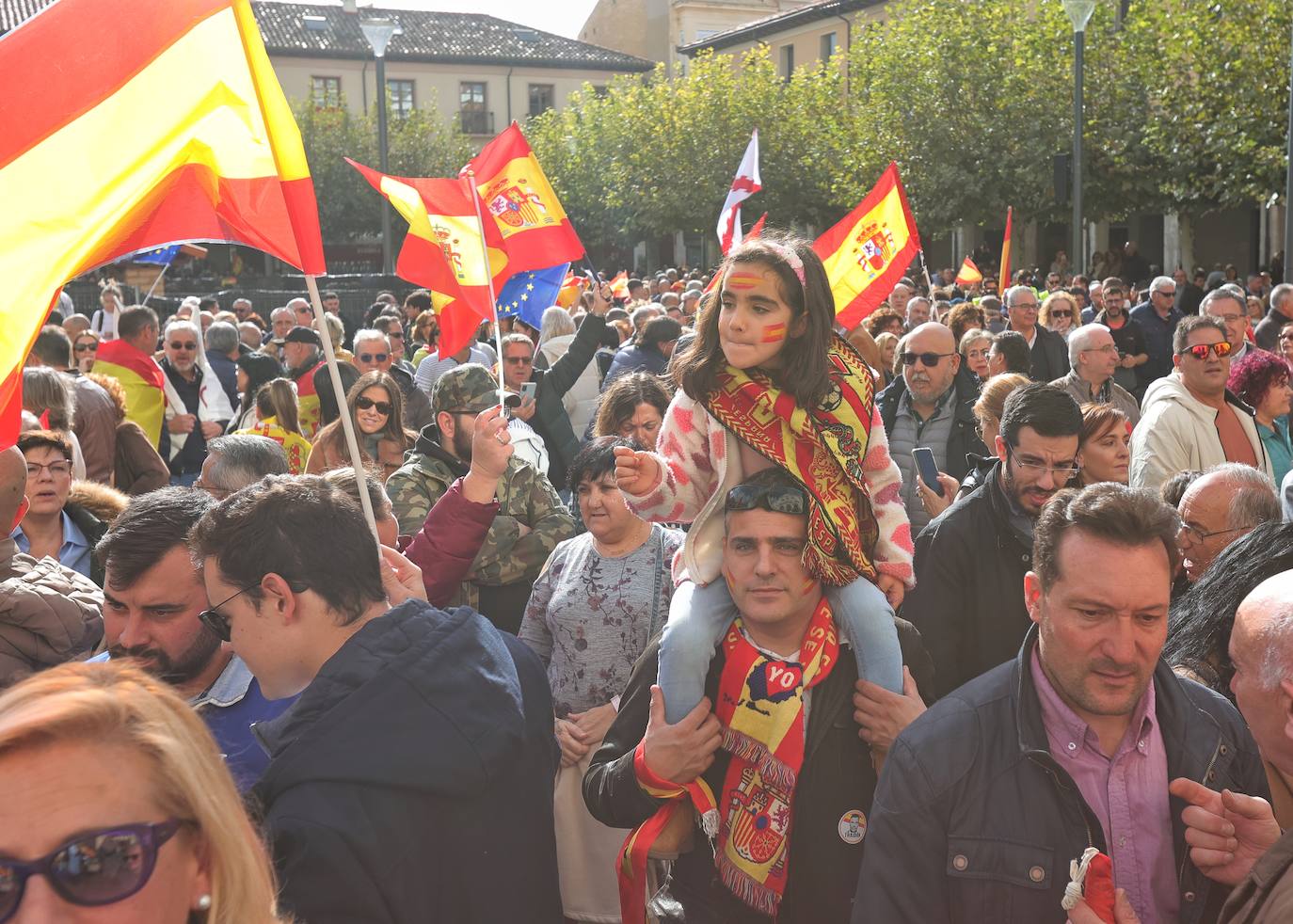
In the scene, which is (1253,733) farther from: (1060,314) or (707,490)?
(1060,314)

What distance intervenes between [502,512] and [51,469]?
1.69 meters

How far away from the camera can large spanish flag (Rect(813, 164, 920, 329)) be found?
9.09m

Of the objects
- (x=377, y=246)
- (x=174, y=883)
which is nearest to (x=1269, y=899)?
(x=174, y=883)

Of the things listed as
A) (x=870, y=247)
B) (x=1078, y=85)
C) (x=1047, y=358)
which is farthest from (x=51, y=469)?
(x=1078, y=85)

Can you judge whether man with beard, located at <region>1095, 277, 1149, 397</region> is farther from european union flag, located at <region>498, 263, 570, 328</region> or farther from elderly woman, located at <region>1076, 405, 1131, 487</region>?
elderly woman, located at <region>1076, 405, 1131, 487</region>

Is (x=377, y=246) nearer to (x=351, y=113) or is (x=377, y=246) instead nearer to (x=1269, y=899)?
(x=351, y=113)

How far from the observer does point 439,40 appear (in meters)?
62.7

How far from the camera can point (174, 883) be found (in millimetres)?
1844

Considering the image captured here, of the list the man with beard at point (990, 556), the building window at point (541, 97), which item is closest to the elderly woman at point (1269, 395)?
the man with beard at point (990, 556)

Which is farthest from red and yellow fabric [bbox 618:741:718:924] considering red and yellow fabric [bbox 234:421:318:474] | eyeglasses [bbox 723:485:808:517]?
red and yellow fabric [bbox 234:421:318:474]

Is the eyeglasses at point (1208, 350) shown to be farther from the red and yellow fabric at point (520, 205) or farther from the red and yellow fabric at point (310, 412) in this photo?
the red and yellow fabric at point (310, 412)

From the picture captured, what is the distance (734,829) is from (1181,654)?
1.23 meters

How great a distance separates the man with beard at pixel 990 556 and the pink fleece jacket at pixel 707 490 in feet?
3.15

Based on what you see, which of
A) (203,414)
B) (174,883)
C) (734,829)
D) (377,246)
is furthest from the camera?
(377,246)
